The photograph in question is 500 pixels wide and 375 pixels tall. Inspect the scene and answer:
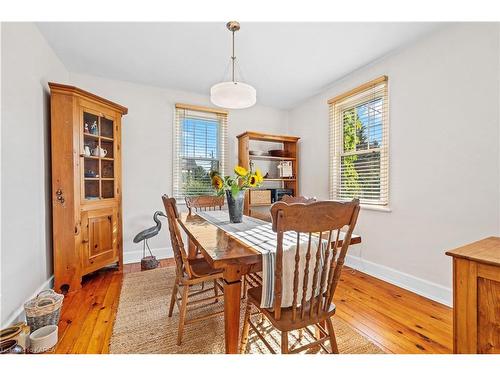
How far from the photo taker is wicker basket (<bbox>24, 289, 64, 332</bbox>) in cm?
159

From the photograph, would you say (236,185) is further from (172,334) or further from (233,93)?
(172,334)

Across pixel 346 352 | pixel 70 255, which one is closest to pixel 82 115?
pixel 70 255

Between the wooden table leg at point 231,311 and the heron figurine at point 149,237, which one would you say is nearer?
the wooden table leg at point 231,311

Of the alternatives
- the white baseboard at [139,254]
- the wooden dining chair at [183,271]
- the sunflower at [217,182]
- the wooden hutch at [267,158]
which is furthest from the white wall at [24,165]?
the wooden hutch at [267,158]

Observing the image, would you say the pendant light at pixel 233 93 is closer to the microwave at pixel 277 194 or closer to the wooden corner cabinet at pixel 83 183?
the wooden corner cabinet at pixel 83 183

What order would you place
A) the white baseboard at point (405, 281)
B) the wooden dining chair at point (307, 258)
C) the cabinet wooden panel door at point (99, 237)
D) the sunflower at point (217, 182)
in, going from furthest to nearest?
the cabinet wooden panel door at point (99, 237), the white baseboard at point (405, 281), the sunflower at point (217, 182), the wooden dining chair at point (307, 258)

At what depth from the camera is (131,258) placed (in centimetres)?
317

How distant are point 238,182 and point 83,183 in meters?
1.76

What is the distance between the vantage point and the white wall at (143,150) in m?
3.12

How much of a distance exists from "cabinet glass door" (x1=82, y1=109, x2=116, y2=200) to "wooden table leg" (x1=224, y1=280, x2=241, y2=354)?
2.19 m

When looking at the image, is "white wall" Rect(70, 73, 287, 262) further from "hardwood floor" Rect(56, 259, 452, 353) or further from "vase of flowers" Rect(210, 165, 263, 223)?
"vase of flowers" Rect(210, 165, 263, 223)

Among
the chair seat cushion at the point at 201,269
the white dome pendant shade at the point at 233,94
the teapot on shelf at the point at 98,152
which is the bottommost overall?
the chair seat cushion at the point at 201,269

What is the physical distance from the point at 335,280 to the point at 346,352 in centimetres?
64

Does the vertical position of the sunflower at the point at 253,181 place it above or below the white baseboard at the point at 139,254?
above
